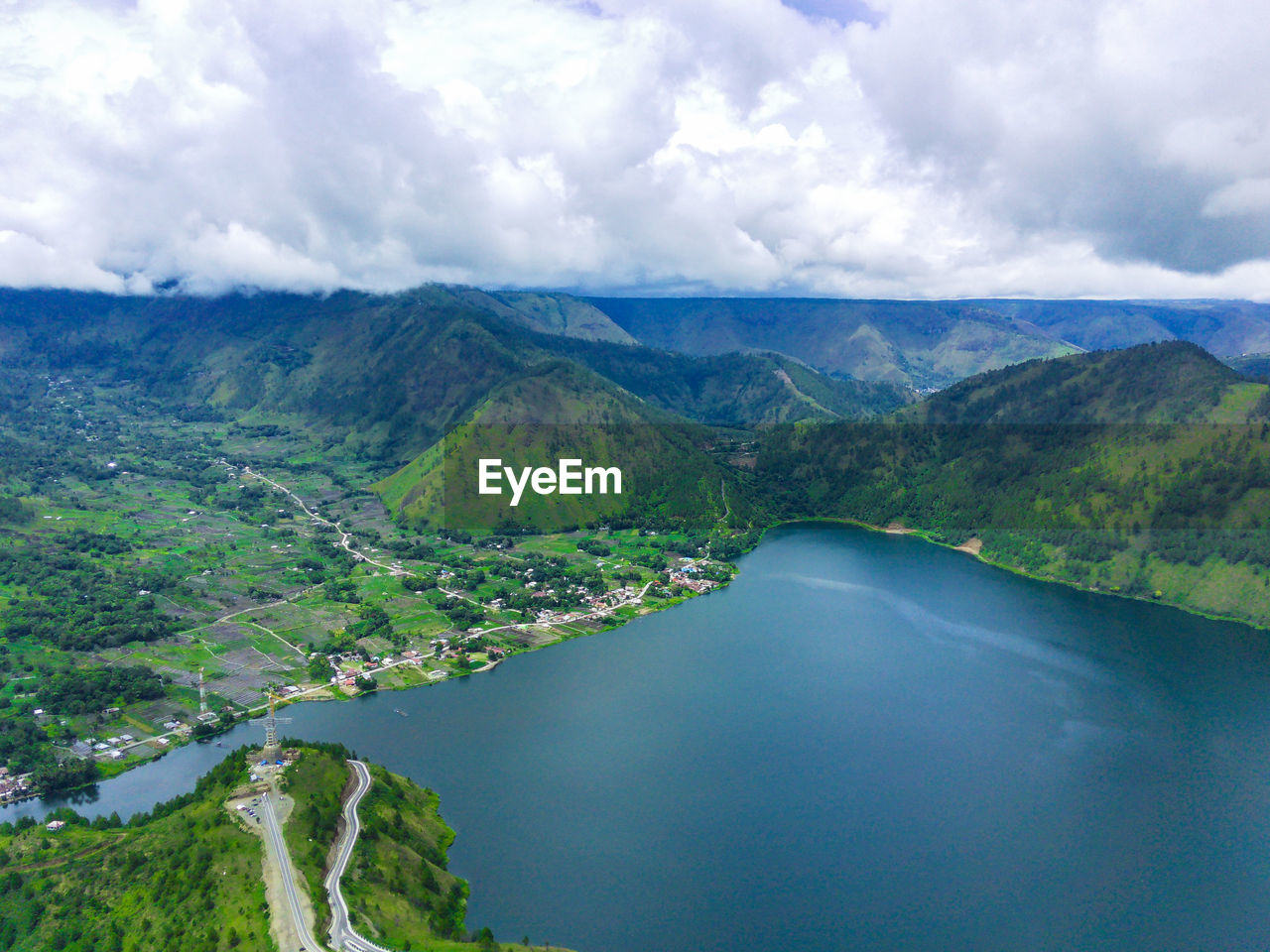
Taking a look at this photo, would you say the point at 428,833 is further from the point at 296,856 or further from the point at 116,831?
the point at 116,831

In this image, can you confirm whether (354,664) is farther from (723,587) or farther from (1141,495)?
(1141,495)

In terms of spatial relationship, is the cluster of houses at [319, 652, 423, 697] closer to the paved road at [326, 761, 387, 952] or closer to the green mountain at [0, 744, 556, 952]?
the paved road at [326, 761, 387, 952]

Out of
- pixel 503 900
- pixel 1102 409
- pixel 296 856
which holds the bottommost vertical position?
→ pixel 503 900

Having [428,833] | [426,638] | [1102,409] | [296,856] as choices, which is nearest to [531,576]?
[426,638]

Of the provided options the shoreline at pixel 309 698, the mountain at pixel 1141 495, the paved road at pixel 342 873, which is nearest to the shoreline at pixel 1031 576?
the mountain at pixel 1141 495

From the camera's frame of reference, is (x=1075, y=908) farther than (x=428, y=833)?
No

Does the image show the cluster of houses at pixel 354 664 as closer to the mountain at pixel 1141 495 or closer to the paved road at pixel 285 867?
the paved road at pixel 285 867
